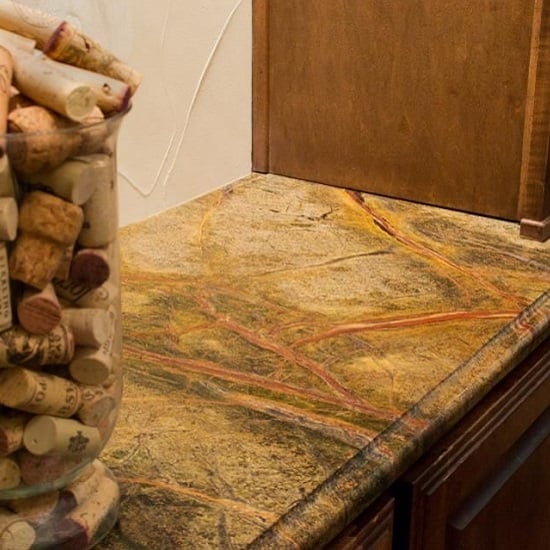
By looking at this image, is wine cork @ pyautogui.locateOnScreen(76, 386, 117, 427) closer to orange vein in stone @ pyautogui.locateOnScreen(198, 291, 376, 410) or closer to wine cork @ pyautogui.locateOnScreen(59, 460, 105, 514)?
wine cork @ pyautogui.locateOnScreen(59, 460, 105, 514)

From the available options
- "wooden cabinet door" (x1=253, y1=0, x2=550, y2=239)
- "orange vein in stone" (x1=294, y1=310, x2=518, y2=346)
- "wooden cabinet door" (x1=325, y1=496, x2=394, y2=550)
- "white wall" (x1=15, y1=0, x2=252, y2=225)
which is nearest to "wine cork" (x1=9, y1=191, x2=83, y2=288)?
"wooden cabinet door" (x1=325, y1=496, x2=394, y2=550)

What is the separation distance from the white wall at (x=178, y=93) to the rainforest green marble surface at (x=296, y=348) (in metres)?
0.05

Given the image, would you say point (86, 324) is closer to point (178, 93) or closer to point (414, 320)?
point (414, 320)

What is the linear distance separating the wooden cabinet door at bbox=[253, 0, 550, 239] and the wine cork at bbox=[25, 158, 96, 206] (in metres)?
0.84

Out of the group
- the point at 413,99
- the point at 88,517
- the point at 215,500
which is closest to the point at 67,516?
the point at 88,517

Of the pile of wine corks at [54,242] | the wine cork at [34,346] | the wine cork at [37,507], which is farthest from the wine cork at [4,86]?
Result: the wine cork at [37,507]

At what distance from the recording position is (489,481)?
107 cm

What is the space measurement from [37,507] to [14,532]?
0.07ft

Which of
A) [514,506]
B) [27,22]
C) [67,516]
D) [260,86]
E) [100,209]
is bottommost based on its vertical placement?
[514,506]

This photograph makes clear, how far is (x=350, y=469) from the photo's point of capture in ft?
2.76

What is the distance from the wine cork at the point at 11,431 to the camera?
64 cm

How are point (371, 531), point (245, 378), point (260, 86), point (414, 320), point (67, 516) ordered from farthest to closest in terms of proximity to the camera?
point (260, 86), point (414, 320), point (245, 378), point (371, 531), point (67, 516)

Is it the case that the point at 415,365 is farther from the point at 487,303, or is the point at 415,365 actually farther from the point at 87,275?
the point at 87,275

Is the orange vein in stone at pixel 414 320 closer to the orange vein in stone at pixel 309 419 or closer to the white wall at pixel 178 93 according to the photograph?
the orange vein in stone at pixel 309 419
